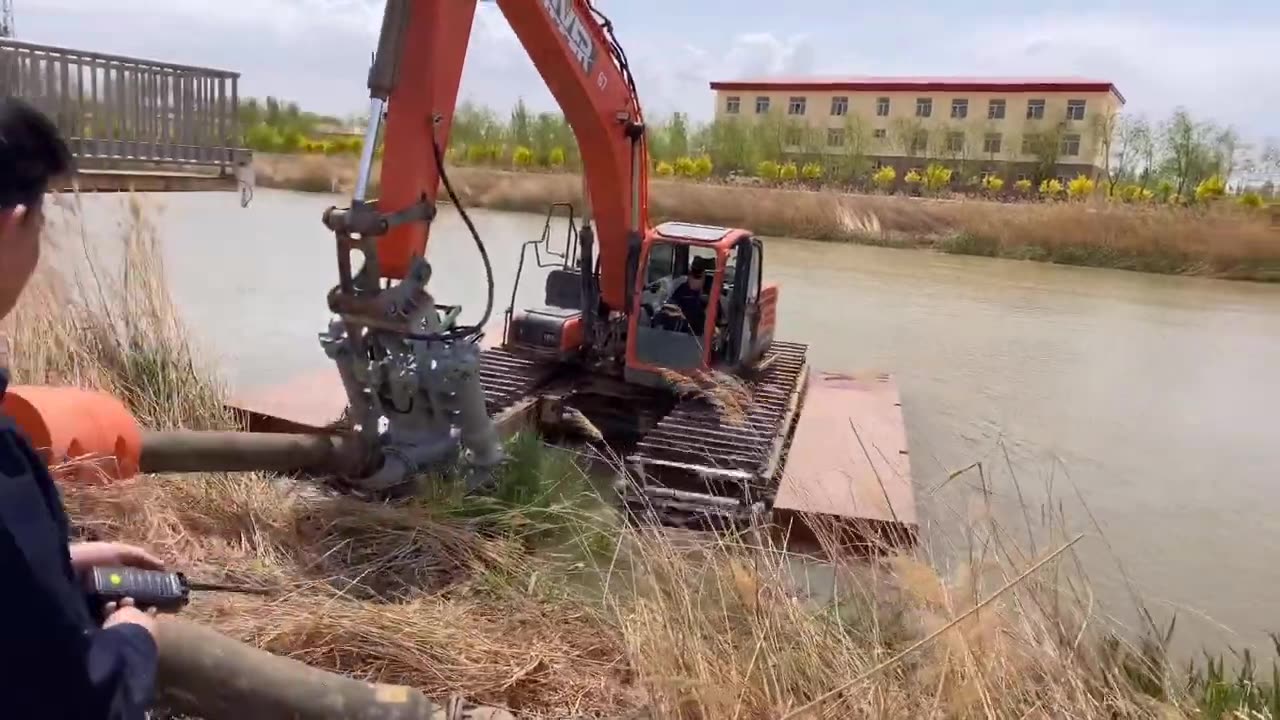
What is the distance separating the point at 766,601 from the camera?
3035 mm

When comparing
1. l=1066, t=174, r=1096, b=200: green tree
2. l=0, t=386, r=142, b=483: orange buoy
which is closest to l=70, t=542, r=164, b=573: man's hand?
l=0, t=386, r=142, b=483: orange buoy

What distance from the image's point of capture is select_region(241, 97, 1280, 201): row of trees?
35.8 m

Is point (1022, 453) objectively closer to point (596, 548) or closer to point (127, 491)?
point (596, 548)

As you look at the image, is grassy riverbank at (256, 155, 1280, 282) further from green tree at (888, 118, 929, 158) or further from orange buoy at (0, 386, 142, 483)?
orange buoy at (0, 386, 142, 483)

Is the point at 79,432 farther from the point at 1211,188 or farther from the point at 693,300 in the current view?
the point at 1211,188

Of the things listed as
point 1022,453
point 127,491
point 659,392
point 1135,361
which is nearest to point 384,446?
point 127,491

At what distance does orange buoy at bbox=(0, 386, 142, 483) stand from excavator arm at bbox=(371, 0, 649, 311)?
1273 millimetres

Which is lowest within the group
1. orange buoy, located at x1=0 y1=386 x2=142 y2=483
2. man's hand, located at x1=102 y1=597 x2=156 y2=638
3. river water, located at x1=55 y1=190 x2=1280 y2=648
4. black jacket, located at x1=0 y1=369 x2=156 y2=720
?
river water, located at x1=55 y1=190 x2=1280 y2=648

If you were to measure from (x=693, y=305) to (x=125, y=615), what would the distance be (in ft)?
19.4

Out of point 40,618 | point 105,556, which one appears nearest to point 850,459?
point 105,556

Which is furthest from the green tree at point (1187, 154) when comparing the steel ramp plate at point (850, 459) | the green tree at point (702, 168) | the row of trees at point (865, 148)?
the steel ramp plate at point (850, 459)

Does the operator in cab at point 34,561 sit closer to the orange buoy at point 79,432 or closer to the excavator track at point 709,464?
the orange buoy at point 79,432

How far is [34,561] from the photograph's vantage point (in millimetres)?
1347

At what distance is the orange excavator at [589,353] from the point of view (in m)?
4.43
